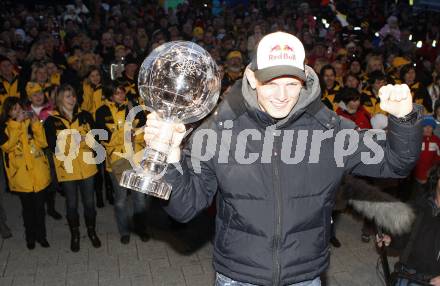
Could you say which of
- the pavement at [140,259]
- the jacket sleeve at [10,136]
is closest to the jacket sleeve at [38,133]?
the jacket sleeve at [10,136]

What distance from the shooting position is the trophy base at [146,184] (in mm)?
2316

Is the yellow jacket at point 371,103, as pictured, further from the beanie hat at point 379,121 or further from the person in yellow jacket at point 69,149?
the person in yellow jacket at point 69,149

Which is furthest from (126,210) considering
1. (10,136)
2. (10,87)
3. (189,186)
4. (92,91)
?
(189,186)

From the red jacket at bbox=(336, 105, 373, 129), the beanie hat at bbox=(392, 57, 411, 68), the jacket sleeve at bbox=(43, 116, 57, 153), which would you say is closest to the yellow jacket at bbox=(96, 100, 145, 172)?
the jacket sleeve at bbox=(43, 116, 57, 153)

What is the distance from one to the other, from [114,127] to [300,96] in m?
3.57

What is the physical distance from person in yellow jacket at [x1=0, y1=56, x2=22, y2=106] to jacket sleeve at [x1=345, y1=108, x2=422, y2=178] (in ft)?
21.6

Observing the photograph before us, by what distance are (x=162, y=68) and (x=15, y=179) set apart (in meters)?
3.65

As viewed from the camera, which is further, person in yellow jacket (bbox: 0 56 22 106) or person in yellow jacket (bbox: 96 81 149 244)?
person in yellow jacket (bbox: 0 56 22 106)

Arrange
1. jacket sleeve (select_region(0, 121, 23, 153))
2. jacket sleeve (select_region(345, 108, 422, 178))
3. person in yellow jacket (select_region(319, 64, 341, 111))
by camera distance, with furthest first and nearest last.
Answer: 1. person in yellow jacket (select_region(319, 64, 341, 111))
2. jacket sleeve (select_region(0, 121, 23, 153))
3. jacket sleeve (select_region(345, 108, 422, 178))

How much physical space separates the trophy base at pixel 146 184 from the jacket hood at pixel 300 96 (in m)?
0.61

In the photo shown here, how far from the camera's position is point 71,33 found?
42.3ft

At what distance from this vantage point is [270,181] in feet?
8.34

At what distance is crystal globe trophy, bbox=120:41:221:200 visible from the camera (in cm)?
234

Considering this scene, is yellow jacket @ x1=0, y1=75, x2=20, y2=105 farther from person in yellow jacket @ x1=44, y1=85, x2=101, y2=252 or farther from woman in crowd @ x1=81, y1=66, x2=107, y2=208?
person in yellow jacket @ x1=44, y1=85, x2=101, y2=252
